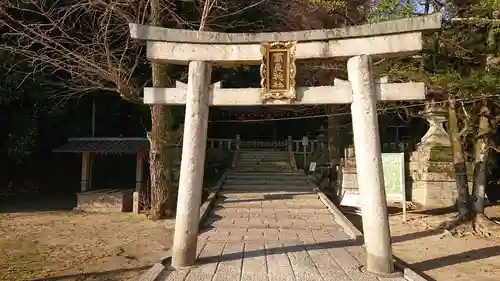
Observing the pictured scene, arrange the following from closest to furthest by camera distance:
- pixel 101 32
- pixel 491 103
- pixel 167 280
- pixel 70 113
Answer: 1. pixel 167 280
2. pixel 491 103
3. pixel 101 32
4. pixel 70 113

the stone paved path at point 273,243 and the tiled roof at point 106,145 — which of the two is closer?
the stone paved path at point 273,243

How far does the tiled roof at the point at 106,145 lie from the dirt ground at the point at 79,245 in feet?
7.87

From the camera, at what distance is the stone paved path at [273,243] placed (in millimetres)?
5703

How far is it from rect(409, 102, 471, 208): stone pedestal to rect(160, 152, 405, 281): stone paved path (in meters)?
3.79

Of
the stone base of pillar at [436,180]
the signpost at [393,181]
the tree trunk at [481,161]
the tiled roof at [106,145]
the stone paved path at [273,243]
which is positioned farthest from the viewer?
the tiled roof at [106,145]

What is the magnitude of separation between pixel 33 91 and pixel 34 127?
1.40 m

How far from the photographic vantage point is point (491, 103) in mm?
11273

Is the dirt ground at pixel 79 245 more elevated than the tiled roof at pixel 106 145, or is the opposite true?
the tiled roof at pixel 106 145

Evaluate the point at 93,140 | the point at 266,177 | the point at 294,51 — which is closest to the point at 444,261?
the point at 294,51

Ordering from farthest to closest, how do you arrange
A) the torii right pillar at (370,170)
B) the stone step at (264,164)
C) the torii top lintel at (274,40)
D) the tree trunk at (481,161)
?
the stone step at (264,164) → the tree trunk at (481,161) → the torii top lintel at (274,40) → the torii right pillar at (370,170)

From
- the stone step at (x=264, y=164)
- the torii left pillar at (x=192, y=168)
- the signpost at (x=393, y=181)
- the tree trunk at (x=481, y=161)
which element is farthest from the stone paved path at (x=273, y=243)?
the stone step at (x=264, y=164)

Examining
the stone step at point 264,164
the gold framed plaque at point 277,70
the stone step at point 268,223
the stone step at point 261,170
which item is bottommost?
the stone step at point 268,223

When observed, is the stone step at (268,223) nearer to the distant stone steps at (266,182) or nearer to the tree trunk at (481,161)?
the tree trunk at (481,161)

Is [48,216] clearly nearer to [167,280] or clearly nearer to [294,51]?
[167,280]
